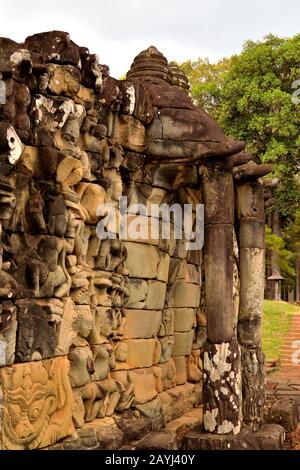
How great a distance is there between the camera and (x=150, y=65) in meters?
7.87

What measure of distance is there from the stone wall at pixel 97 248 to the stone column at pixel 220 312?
2 cm

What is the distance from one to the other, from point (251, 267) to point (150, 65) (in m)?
3.09

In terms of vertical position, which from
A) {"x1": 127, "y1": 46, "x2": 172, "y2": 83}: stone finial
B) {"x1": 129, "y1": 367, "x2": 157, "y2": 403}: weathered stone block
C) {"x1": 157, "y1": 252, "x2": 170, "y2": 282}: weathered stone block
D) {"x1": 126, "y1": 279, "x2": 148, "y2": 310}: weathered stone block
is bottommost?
{"x1": 129, "y1": 367, "x2": 157, "y2": 403}: weathered stone block

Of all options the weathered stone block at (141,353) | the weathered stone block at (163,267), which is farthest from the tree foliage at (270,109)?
the weathered stone block at (141,353)

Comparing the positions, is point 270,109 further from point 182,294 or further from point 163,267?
point 163,267

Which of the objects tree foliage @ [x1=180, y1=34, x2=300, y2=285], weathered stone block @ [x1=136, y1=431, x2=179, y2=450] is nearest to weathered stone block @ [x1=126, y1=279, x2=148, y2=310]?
weathered stone block @ [x1=136, y1=431, x2=179, y2=450]

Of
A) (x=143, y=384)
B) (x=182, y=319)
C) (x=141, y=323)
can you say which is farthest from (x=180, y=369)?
(x=141, y=323)

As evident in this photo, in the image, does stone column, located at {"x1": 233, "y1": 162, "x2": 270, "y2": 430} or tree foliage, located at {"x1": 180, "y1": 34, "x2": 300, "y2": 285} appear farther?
tree foliage, located at {"x1": 180, "y1": 34, "x2": 300, "y2": 285}

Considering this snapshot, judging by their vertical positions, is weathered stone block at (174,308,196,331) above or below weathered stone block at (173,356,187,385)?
above

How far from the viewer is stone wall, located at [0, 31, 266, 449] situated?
4.81m

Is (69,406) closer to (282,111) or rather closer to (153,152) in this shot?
(153,152)

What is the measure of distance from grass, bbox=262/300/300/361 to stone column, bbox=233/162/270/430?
6.04 meters

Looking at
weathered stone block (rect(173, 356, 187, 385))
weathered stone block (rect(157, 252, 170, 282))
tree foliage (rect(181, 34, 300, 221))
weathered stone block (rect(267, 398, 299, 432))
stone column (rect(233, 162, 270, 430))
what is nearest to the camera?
weathered stone block (rect(157, 252, 170, 282))

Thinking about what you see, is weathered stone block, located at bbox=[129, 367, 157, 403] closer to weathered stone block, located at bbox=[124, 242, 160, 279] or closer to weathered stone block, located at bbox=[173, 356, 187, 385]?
weathered stone block, located at bbox=[124, 242, 160, 279]
